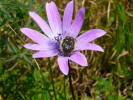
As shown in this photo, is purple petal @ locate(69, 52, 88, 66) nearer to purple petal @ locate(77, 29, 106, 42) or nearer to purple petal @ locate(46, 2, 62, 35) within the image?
purple petal @ locate(77, 29, 106, 42)

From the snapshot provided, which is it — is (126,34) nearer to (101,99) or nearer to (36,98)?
(101,99)

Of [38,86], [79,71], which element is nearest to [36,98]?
[38,86]

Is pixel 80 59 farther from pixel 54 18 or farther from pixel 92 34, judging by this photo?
pixel 54 18

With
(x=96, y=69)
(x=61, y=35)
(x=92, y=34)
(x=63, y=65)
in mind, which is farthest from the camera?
(x=96, y=69)

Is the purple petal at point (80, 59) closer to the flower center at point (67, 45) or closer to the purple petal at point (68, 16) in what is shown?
the flower center at point (67, 45)

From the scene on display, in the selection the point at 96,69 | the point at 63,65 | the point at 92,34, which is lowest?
the point at 96,69

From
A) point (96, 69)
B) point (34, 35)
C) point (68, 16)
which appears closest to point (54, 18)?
point (68, 16)
